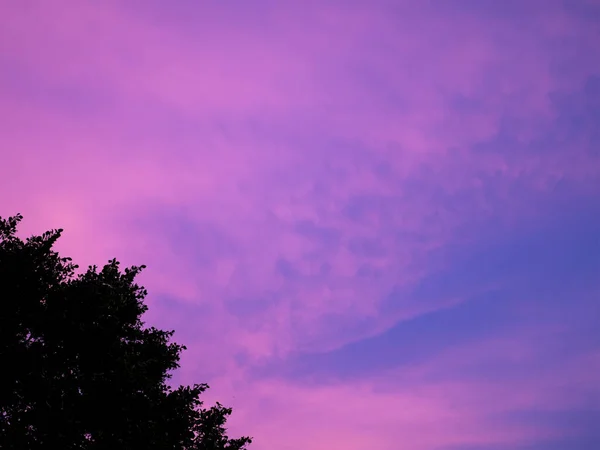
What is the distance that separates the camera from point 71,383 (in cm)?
2752

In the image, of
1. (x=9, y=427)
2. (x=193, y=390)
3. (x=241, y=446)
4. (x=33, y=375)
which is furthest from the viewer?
(x=241, y=446)

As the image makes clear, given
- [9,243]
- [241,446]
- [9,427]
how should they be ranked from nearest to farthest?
1. [9,427]
2. [9,243]
3. [241,446]

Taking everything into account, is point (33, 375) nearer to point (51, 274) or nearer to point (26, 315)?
point (26, 315)

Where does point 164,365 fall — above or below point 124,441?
above

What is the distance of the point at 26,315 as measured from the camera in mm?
26984

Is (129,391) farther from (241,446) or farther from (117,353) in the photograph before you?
(241,446)

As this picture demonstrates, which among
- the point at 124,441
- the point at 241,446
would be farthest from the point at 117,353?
the point at 241,446

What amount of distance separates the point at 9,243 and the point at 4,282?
2240 mm

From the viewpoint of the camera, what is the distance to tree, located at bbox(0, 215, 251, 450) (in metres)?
26.0

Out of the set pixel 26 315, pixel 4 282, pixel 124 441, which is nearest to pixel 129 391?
pixel 124 441

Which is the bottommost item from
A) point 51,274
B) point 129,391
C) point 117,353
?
point 129,391

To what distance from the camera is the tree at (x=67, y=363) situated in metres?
26.0

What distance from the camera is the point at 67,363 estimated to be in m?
28.8

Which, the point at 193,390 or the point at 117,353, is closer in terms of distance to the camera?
the point at 117,353
